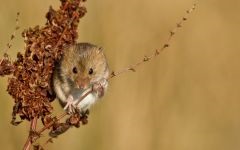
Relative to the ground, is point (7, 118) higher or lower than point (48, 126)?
higher

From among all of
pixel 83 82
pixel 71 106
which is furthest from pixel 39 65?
pixel 83 82

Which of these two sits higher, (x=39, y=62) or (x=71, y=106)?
(x=39, y=62)

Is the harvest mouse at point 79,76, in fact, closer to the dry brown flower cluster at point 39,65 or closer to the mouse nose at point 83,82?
the mouse nose at point 83,82

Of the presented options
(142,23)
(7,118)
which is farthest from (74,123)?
(142,23)

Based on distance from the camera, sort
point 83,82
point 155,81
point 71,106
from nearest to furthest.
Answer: point 71,106 → point 83,82 → point 155,81

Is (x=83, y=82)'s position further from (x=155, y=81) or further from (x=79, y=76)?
(x=155, y=81)

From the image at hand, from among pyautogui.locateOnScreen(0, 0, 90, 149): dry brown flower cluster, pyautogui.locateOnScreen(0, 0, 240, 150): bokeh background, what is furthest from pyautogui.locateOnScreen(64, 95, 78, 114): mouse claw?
pyautogui.locateOnScreen(0, 0, 240, 150): bokeh background

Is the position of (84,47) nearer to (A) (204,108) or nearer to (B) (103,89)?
(B) (103,89)
